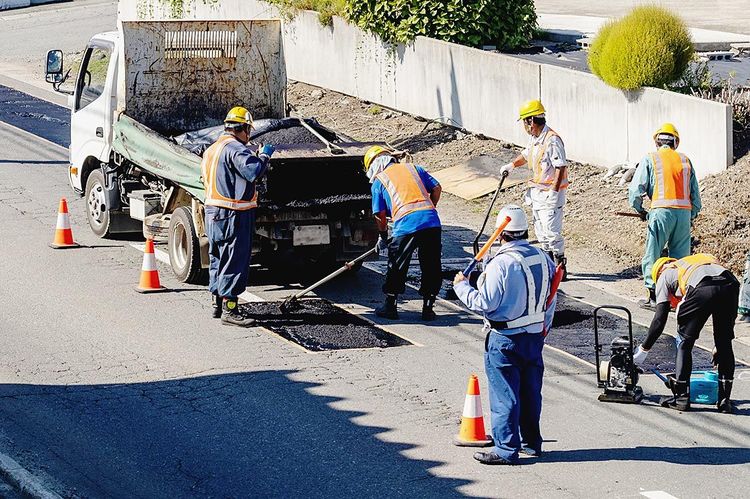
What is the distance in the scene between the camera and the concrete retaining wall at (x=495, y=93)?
16.2m

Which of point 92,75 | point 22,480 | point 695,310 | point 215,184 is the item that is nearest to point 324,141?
point 215,184

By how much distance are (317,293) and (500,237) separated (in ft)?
15.7

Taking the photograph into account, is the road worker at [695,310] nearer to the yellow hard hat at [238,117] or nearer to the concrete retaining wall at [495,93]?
the yellow hard hat at [238,117]

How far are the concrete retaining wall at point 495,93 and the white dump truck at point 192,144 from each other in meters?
4.70

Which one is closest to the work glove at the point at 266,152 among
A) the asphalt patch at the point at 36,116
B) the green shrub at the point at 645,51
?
the green shrub at the point at 645,51

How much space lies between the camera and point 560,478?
8312 millimetres

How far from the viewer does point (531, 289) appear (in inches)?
333

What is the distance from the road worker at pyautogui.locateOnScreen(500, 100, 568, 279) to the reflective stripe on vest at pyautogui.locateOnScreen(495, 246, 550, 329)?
184 inches

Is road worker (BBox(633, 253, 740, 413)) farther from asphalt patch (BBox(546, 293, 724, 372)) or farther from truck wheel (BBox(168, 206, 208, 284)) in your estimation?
truck wheel (BBox(168, 206, 208, 284))

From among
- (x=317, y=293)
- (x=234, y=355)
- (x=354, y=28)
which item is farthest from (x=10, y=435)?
(x=354, y=28)

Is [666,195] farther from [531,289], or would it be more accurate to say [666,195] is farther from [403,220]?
[531,289]

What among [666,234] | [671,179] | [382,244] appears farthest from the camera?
[666,234]

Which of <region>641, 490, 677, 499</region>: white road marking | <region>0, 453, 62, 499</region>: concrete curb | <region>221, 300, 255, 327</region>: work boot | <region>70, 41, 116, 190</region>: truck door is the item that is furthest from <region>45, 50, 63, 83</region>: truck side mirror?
<region>641, 490, 677, 499</region>: white road marking

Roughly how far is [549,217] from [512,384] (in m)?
5.11
